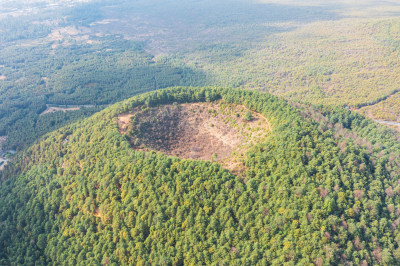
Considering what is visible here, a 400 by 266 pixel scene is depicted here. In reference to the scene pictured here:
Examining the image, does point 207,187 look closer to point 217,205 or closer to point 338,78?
point 217,205

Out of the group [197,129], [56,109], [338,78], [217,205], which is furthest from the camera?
[338,78]

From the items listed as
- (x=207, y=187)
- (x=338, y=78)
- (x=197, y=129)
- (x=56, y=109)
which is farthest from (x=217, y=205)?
(x=338, y=78)

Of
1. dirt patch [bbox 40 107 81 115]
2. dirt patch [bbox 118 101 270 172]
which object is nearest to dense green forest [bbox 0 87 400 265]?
dirt patch [bbox 118 101 270 172]

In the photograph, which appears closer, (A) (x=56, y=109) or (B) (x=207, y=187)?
(B) (x=207, y=187)

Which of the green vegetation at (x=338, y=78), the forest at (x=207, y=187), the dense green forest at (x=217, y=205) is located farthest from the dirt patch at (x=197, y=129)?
the green vegetation at (x=338, y=78)

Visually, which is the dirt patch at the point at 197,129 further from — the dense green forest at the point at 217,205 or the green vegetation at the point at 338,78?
the green vegetation at the point at 338,78

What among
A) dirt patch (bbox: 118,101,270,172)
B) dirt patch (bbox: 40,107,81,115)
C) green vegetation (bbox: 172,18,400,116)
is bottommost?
dirt patch (bbox: 40,107,81,115)

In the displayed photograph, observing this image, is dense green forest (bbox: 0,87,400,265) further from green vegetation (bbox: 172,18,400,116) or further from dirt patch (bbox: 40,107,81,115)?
dirt patch (bbox: 40,107,81,115)
